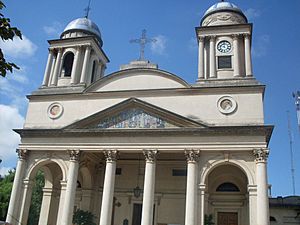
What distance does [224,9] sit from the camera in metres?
24.6

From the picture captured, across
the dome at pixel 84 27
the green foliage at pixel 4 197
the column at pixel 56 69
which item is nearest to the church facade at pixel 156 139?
the column at pixel 56 69

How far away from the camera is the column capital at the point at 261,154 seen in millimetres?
18031

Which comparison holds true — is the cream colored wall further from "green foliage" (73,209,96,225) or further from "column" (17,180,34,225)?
"green foliage" (73,209,96,225)

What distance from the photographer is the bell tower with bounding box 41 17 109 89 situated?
25172 millimetres

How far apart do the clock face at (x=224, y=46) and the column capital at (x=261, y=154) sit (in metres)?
7.95

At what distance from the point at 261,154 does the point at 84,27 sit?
56.7ft

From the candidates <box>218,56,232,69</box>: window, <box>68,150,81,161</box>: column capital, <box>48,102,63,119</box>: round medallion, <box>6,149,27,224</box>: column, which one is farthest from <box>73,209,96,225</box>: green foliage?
<box>218,56,232,69</box>: window

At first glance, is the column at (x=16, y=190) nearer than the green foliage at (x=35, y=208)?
Yes

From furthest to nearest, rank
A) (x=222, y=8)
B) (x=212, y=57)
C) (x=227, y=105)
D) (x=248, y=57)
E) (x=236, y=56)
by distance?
A: (x=222, y=8)
(x=212, y=57)
(x=236, y=56)
(x=248, y=57)
(x=227, y=105)

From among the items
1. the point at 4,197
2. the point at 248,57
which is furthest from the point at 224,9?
the point at 4,197

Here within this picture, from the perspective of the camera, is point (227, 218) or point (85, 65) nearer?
point (227, 218)

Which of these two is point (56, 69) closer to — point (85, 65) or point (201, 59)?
point (85, 65)

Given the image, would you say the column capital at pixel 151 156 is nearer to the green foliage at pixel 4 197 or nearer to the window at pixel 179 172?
the window at pixel 179 172

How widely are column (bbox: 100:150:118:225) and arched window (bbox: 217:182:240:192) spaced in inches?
282
